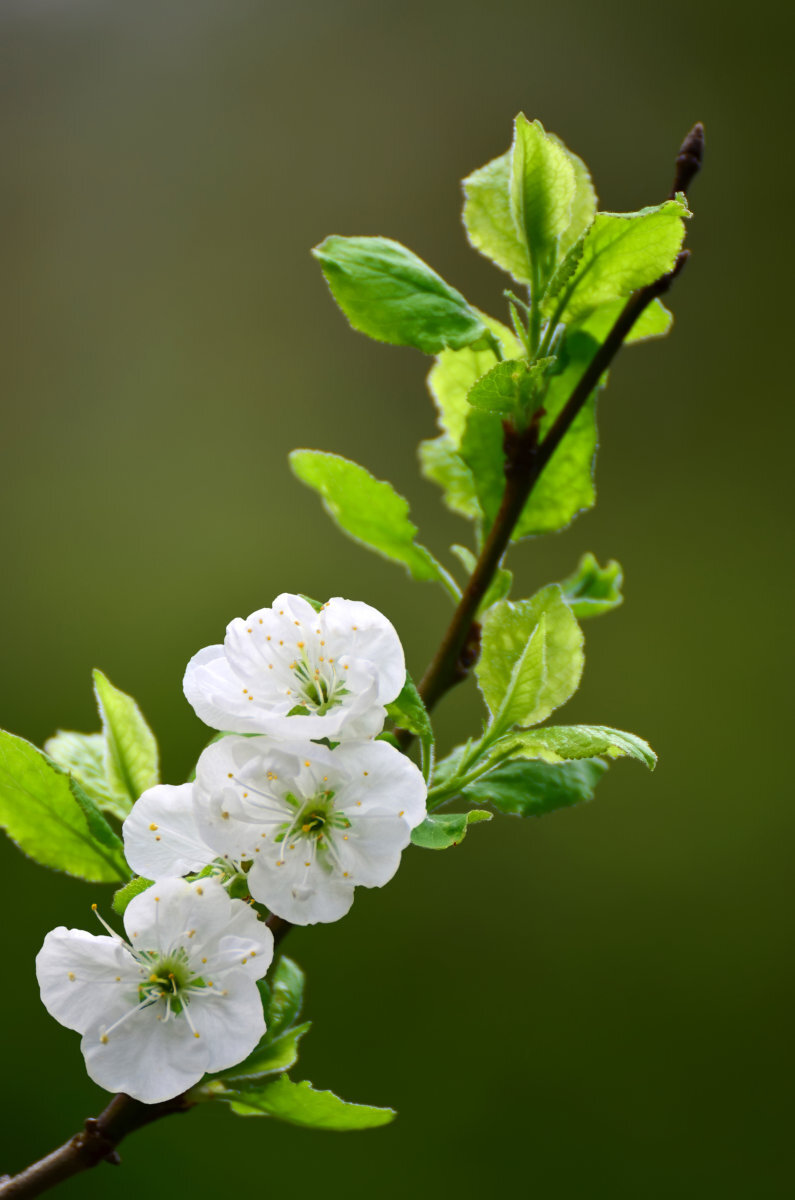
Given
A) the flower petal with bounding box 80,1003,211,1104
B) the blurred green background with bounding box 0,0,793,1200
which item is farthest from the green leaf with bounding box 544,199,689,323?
the blurred green background with bounding box 0,0,793,1200

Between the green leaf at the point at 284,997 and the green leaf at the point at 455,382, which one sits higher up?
the green leaf at the point at 455,382

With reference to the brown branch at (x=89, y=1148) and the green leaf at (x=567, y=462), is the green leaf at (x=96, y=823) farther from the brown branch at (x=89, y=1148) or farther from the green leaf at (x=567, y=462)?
the green leaf at (x=567, y=462)

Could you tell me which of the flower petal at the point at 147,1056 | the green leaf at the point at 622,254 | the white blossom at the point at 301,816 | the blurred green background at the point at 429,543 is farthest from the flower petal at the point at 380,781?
the blurred green background at the point at 429,543

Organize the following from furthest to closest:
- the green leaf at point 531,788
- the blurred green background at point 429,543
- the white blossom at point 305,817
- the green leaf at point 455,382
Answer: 1. the blurred green background at point 429,543
2. the green leaf at point 455,382
3. the green leaf at point 531,788
4. the white blossom at point 305,817

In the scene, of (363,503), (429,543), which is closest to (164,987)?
(363,503)

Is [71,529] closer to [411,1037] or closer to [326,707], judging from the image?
[411,1037]

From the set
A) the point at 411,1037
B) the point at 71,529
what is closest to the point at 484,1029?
the point at 411,1037

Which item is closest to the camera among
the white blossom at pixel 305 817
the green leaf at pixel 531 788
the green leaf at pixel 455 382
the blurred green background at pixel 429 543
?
the white blossom at pixel 305 817

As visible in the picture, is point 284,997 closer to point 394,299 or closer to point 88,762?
point 88,762
